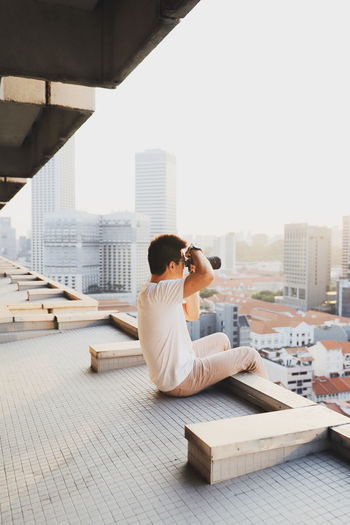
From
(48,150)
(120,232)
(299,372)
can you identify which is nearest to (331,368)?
(299,372)

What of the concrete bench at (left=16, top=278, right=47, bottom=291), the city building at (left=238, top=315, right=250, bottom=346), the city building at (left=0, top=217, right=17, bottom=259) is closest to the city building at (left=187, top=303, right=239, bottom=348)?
the city building at (left=238, top=315, right=250, bottom=346)

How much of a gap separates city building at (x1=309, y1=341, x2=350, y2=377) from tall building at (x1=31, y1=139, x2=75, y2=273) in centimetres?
2931

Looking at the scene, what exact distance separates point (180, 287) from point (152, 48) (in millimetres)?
1319

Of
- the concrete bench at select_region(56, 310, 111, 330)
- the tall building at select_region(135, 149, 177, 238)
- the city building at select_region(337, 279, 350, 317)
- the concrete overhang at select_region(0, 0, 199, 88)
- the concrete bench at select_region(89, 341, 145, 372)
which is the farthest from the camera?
the city building at select_region(337, 279, 350, 317)

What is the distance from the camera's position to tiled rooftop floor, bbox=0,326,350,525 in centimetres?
171

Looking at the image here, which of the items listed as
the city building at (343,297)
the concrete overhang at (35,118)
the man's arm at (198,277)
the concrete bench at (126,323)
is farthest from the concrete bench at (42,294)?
the city building at (343,297)

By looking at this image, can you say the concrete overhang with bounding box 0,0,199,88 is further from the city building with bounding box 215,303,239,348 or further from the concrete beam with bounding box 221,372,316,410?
the city building with bounding box 215,303,239,348

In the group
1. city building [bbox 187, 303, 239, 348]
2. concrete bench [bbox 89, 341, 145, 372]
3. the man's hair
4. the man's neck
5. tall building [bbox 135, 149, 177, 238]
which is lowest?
city building [bbox 187, 303, 239, 348]

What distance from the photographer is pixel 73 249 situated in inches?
1226

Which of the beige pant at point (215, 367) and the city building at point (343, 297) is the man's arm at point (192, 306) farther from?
the city building at point (343, 297)

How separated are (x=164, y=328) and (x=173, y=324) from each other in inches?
2.4

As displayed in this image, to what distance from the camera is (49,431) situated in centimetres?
251

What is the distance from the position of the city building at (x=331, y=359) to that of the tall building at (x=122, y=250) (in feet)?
34.8

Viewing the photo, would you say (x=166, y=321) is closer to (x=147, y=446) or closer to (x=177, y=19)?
(x=147, y=446)
